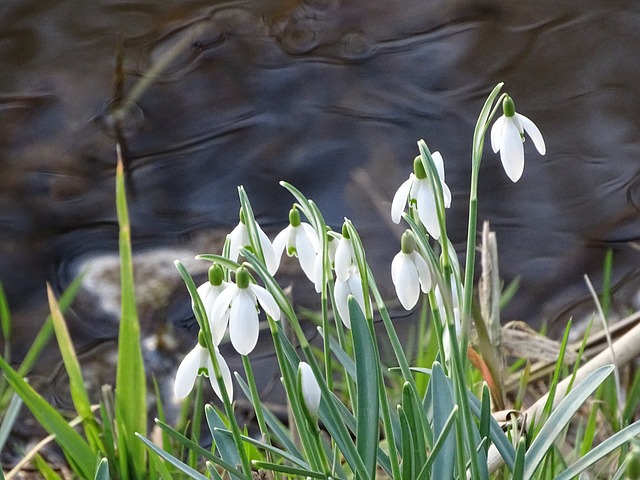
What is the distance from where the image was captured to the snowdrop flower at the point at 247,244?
1310 millimetres

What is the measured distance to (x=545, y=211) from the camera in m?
4.26

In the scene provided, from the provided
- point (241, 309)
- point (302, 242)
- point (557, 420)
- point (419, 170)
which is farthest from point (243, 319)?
point (557, 420)

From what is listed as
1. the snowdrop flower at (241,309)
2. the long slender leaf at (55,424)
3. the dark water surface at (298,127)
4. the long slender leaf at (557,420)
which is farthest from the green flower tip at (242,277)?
the dark water surface at (298,127)

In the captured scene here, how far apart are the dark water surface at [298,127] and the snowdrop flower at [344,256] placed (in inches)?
97.0

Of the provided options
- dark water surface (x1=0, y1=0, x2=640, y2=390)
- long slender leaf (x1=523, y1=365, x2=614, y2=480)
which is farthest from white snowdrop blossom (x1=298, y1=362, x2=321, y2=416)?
dark water surface (x1=0, y1=0, x2=640, y2=390)

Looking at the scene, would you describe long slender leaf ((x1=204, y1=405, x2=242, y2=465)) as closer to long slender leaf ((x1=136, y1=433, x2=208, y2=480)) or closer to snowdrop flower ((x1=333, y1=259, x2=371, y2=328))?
long slender leaf ((x1=136, y1=433, x2=208, y2=480))

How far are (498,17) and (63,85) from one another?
8.44 feet

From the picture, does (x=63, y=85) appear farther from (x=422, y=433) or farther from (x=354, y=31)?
(x=422, y=433)

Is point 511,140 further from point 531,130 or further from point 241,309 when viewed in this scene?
point 241,309

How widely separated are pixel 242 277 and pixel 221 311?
6 cm

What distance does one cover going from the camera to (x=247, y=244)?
→ 1.35 m

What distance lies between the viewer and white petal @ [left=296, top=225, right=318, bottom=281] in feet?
4.38

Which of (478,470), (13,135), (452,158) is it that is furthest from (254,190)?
(478,470)

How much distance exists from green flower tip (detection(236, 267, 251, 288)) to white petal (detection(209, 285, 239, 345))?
0.01m
